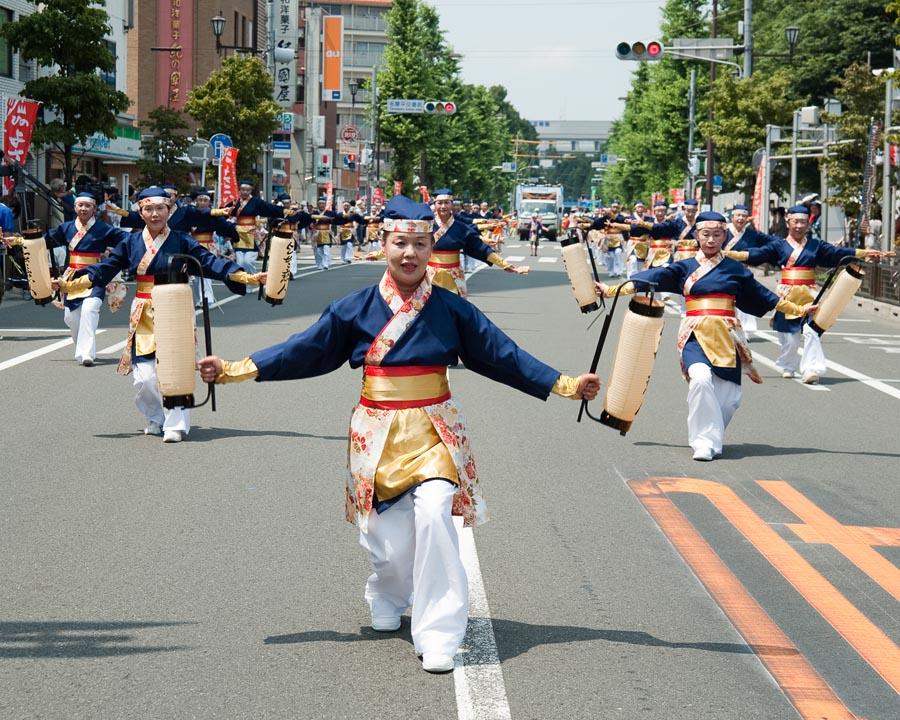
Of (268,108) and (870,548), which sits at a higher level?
(268,108)

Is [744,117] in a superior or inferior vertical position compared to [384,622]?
superior

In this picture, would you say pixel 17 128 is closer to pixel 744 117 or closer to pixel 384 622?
pixel 384 622

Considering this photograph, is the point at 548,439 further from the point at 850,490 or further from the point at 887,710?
the point at 887,710

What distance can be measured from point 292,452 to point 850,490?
368cm

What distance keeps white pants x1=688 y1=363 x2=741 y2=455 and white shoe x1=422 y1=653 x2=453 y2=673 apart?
5.17 meters

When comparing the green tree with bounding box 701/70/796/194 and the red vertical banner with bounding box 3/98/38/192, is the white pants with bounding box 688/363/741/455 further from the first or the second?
the green tree with bounding box 701/70/796/194

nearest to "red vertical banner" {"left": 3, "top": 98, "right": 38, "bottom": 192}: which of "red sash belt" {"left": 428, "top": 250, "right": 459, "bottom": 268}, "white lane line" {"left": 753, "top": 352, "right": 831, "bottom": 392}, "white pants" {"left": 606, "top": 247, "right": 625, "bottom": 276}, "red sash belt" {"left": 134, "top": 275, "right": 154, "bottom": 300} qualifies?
"red sash belt" {"left": 428, "top": 250, "right": 459, "bottom": 268}

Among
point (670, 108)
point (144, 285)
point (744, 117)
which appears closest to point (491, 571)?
point (144, 285)

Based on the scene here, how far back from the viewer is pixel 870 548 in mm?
7227

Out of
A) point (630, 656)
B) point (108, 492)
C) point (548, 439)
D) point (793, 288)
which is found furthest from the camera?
point (793, 288)

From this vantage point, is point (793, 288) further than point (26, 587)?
Yes

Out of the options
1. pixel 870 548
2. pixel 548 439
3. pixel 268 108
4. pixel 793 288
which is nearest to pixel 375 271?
pixel 268 108

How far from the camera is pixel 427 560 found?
5.12m

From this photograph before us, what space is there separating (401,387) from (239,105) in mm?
44703
